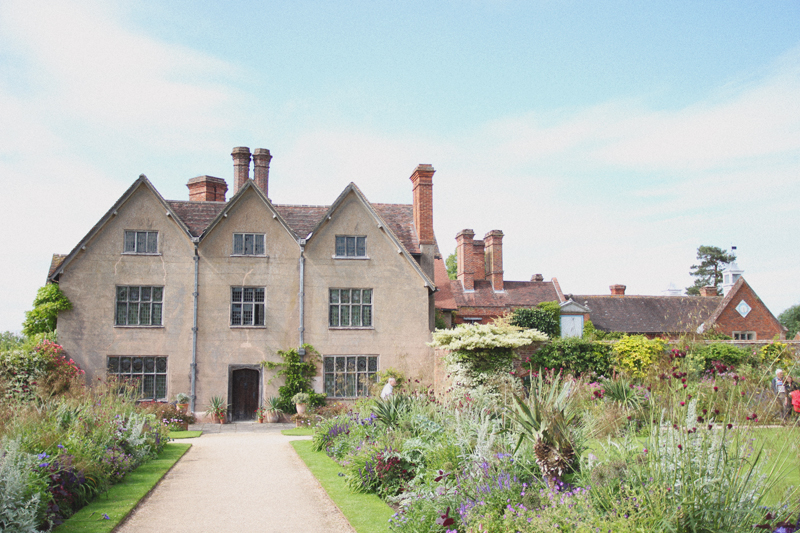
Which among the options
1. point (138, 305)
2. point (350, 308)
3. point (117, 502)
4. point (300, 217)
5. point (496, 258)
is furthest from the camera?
point (496, 258)

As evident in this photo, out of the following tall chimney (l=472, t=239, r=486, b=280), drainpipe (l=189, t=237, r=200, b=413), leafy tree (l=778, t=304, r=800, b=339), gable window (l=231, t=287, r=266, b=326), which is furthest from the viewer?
leafy tree (l=778, t=304, r=800, b=339)

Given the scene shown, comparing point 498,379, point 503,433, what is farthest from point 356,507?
point 498,379

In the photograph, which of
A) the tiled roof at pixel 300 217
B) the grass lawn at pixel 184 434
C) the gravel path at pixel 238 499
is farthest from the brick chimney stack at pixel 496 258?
the gravel path at pixel 238 499

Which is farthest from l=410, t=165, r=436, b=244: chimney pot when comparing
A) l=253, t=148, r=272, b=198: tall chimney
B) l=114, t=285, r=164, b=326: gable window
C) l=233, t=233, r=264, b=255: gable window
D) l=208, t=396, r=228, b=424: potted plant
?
l=114, t=285, r=164, b=326: gable window

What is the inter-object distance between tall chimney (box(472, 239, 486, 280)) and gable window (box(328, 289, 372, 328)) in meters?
12.1

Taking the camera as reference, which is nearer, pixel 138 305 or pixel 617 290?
pixel 138 305

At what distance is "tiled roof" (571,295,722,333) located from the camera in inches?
1422

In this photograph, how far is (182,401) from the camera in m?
21.4

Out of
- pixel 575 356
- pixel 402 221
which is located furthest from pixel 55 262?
pixel 575 356

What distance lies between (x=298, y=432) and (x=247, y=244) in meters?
7.54

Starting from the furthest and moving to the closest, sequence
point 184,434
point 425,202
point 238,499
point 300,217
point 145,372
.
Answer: point 425,202 < point 300,217 < point 145,372 < point 184,434 < point 238,499

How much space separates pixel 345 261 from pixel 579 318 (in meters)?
15.6

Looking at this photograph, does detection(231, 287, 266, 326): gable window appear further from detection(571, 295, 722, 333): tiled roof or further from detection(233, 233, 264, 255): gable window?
detection(571, 295, 722, 333): tiled roof

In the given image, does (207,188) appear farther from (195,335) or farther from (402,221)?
(402,221)
